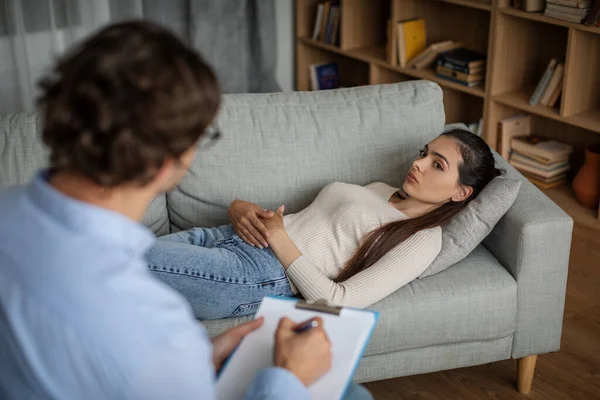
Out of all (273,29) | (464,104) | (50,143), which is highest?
(50,143)

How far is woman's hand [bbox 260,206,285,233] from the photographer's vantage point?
1.96 metres

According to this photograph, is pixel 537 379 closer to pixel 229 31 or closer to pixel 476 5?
pixel 476 5

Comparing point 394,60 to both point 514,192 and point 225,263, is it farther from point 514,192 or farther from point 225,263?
point 225,263

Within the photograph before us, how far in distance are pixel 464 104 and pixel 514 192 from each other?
190 cm

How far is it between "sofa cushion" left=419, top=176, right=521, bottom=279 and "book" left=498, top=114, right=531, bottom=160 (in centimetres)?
148

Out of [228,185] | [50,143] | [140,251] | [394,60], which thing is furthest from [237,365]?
[394,60]

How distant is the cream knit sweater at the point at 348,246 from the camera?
1830 millimetres

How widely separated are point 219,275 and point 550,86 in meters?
1.94

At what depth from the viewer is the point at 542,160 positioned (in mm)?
3379

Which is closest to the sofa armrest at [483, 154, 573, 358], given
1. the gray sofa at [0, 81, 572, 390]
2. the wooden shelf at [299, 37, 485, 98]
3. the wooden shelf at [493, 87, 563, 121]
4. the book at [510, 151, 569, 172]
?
the gray sofa at [0, 81, 572, 390]

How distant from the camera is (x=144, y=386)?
875 millimetres

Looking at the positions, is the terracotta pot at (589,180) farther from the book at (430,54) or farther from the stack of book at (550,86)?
the book at (430,54)

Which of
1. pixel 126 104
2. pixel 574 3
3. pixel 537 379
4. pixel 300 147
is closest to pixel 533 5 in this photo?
pixel 574 3

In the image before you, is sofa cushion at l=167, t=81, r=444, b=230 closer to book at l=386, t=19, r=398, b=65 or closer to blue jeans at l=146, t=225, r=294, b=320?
blue jeans at l=146, t=225, r=294, b=320
